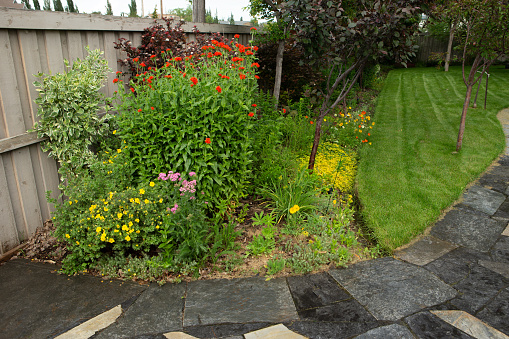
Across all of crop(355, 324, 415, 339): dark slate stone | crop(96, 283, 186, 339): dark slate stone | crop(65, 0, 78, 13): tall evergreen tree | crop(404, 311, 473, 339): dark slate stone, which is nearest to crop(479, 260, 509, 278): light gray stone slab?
crop(404, 311, 473, 339): dark slate stone

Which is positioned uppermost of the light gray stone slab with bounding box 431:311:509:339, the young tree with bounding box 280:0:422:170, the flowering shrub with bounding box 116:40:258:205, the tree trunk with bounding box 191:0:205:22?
the tree trunk with bounding box 191:0:205:22

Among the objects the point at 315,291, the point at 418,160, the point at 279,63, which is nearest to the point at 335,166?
the point at 418,160

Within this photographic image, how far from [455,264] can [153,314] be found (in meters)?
2.49

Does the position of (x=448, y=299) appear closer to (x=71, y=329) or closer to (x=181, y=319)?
(x=181, y=319)

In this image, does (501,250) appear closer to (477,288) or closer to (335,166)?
(477,288)

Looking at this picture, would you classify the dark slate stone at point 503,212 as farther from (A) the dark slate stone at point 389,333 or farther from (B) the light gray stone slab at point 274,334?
(B) the light gray stone slab at point 274,334

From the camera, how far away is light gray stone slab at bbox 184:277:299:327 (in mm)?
2393

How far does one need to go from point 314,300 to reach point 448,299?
3.19 ft

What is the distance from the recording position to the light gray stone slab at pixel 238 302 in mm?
2393

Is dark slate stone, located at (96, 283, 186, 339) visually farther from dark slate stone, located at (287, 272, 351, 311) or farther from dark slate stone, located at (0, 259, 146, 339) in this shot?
dark slate stone, located at (287, 272, 351, 311)


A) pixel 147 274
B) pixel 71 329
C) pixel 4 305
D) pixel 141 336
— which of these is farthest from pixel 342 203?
pixel 4 305

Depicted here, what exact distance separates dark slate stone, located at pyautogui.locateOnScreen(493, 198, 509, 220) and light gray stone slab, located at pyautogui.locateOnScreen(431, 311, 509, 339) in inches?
76.9

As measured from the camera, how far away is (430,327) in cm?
229

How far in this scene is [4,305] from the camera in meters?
2.51
